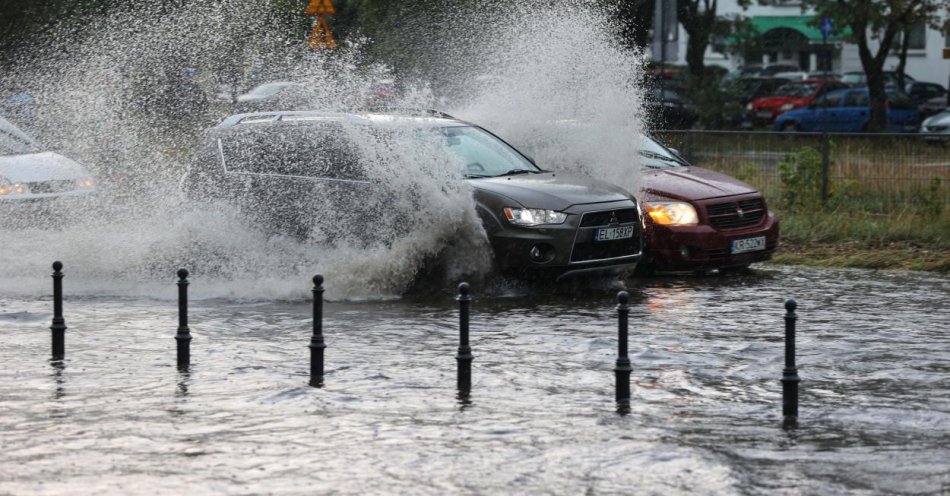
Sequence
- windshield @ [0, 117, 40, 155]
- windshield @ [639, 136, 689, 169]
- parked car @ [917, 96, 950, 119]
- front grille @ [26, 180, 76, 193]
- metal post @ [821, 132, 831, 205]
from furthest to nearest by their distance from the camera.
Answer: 1. parked car @ [917, 96, 950, 119]
2. metal post @ [821, 132, 831, 205]
3. windshield @ [0, 117, 40, 155]
4. front grille @ [26, 180, 76, 193]
5. windshield @ [639, 136, 689, 169]

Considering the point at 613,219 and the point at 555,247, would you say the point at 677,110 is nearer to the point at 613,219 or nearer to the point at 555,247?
the point at 613,219

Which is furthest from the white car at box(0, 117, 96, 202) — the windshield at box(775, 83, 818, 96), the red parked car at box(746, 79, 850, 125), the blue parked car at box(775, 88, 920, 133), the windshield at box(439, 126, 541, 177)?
the windshield at box(775, 83, 818, 96)

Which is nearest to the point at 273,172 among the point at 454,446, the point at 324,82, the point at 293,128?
the point at 293,128

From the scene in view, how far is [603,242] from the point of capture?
13.7 metres

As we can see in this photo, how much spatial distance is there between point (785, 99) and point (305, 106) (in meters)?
29.3

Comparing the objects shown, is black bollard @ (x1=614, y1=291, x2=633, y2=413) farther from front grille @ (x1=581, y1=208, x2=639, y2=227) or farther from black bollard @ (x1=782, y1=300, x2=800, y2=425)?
front grille @ (x1=581, y1=208, x2=639, y2=227)

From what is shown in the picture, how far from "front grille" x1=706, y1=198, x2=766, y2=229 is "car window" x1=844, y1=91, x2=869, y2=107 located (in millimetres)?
27283

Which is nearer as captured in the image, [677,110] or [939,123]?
[939,123]

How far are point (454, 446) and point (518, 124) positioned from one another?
405 inches

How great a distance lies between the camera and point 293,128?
14.8 metres

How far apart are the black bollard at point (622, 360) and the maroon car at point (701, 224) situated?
6.58 meters

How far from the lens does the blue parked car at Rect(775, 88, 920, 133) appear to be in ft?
136

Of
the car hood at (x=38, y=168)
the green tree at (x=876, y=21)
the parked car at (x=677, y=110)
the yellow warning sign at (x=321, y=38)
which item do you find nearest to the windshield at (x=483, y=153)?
the yellow warning sign at (x=321, y=38)

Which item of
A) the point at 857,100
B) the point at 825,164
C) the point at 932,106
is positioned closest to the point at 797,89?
the point at 932,106
